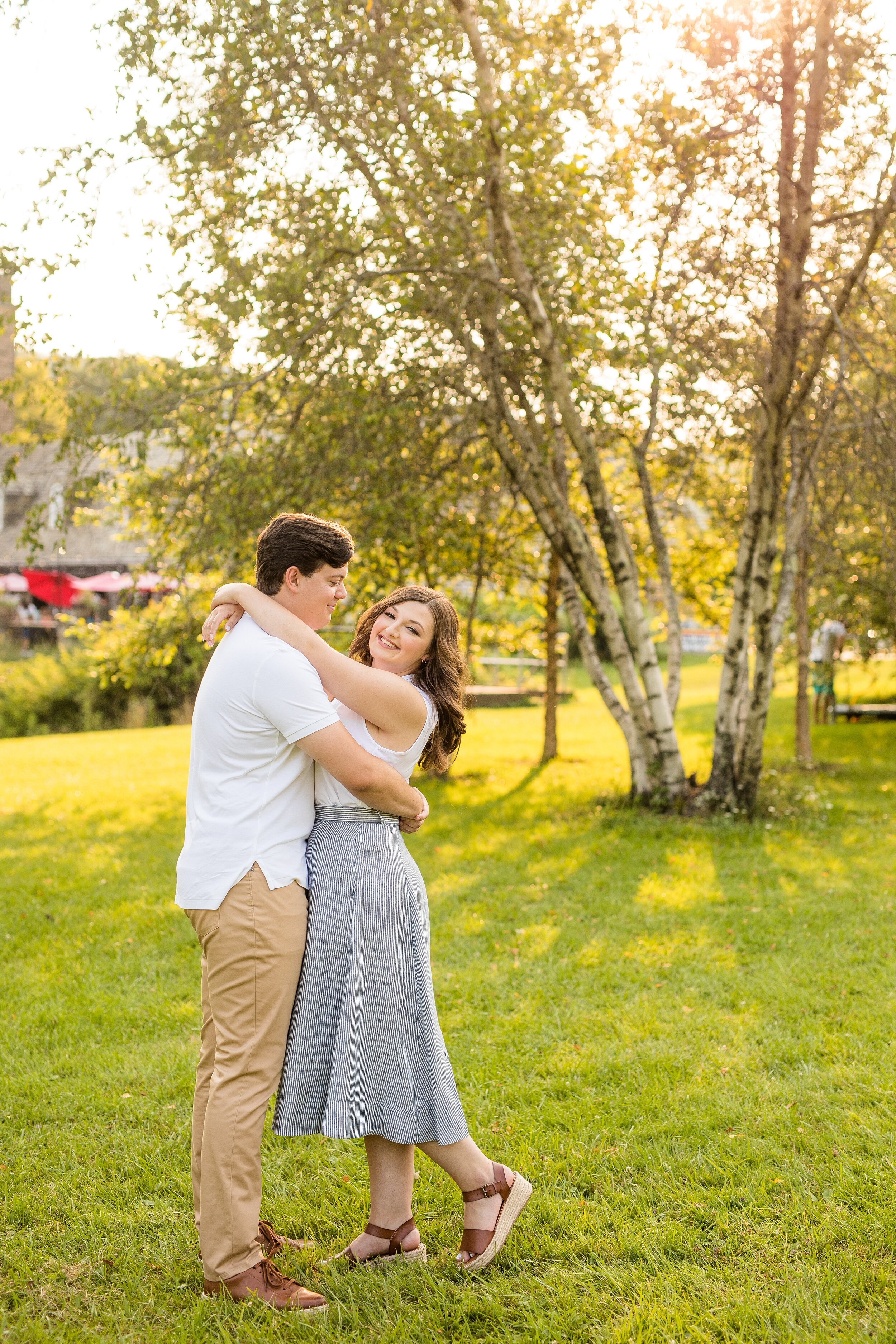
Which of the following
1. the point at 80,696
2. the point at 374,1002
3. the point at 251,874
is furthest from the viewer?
the point at 80,696

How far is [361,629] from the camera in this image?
351cm

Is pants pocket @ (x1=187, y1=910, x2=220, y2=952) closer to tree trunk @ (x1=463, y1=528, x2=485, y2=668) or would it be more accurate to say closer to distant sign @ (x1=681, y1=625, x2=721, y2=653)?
tree trunk @ (x1=463, y1=528, x2=485, y2=668)

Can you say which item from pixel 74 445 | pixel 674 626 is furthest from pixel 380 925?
pixel 674 626

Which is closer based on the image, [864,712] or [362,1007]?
[362,1007]

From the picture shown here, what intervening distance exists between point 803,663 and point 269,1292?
1131 cm

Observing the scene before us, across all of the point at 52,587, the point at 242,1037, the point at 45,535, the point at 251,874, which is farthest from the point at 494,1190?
the point at 45,535

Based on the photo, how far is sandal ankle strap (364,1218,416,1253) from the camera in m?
3.10

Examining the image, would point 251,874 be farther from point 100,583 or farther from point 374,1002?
point 100,583

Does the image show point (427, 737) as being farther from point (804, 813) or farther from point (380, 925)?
point (804, 813)

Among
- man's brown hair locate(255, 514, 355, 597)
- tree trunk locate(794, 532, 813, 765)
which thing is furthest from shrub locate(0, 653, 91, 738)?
man's brown hair locate(255, 514, 355, 597)

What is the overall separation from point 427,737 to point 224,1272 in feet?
5.12

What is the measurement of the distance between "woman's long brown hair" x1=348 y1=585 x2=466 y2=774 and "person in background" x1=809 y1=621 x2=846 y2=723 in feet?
43.2

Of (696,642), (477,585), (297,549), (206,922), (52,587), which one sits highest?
(52,587)

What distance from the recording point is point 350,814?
299cm
